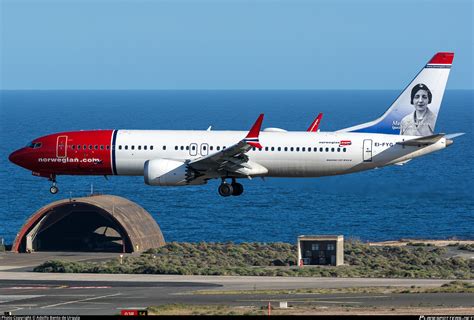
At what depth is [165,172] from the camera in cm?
9344

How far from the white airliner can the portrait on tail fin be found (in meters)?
1.19

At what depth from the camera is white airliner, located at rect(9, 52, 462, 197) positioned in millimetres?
93812

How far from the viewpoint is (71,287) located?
94.1 m

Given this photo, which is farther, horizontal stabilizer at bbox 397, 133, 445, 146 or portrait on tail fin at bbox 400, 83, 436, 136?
portrait on tail fin at bbox 400, 83, 436, 136

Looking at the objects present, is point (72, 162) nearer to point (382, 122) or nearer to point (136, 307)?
point (136, 307)

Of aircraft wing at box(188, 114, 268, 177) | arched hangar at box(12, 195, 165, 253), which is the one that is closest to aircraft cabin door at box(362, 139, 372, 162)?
aircraft wing at box(188, 114, 268, 177)

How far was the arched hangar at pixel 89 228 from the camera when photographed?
128750mm

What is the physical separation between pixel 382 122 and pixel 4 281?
114 ft

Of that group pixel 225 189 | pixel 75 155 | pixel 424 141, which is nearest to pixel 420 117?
pixel 424 141

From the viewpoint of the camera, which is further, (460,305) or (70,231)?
(70,231)

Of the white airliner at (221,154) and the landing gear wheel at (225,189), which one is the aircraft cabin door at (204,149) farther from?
the landing gear wheel at (225,189)

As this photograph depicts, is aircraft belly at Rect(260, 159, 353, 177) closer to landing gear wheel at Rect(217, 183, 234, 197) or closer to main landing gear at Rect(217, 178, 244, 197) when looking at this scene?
main landing gear at Rect(217, 178, 244, 197)

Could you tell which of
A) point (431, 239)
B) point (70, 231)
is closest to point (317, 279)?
point (70, 231)

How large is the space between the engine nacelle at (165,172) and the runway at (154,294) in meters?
8.60
